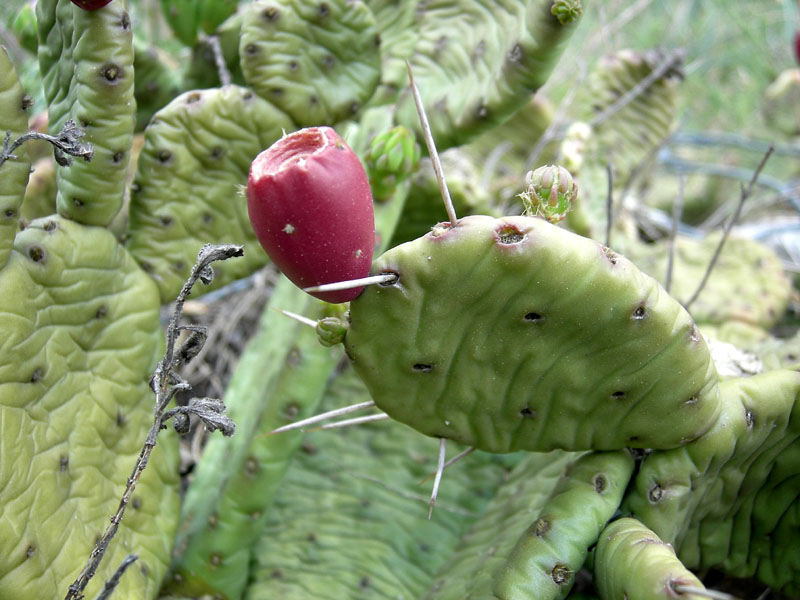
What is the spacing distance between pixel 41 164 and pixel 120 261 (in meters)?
0.83

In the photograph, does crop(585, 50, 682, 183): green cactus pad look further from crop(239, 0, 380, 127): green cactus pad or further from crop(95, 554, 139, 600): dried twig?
crop(95, 554, 139, 600): dried twig

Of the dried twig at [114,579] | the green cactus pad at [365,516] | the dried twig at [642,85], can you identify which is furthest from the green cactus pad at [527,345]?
the dried twig at [642,85]

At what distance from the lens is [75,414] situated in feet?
3.80

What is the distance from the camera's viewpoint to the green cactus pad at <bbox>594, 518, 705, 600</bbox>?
2.58ft

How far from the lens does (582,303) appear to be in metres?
0.88

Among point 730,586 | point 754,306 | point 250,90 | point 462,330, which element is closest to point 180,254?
point 250,90

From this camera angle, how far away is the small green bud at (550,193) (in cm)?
91

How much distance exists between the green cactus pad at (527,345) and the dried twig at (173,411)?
194 millimetres

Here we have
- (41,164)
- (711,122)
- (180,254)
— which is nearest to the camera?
(180,254)

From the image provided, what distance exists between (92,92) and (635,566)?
102 cm

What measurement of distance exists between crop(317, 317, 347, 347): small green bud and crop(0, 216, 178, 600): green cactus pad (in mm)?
464

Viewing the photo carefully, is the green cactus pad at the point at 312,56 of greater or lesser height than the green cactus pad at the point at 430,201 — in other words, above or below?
above

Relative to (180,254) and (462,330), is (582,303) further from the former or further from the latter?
(180,254)

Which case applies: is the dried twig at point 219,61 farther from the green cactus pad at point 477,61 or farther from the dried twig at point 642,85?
the dried twig at point 642,85
